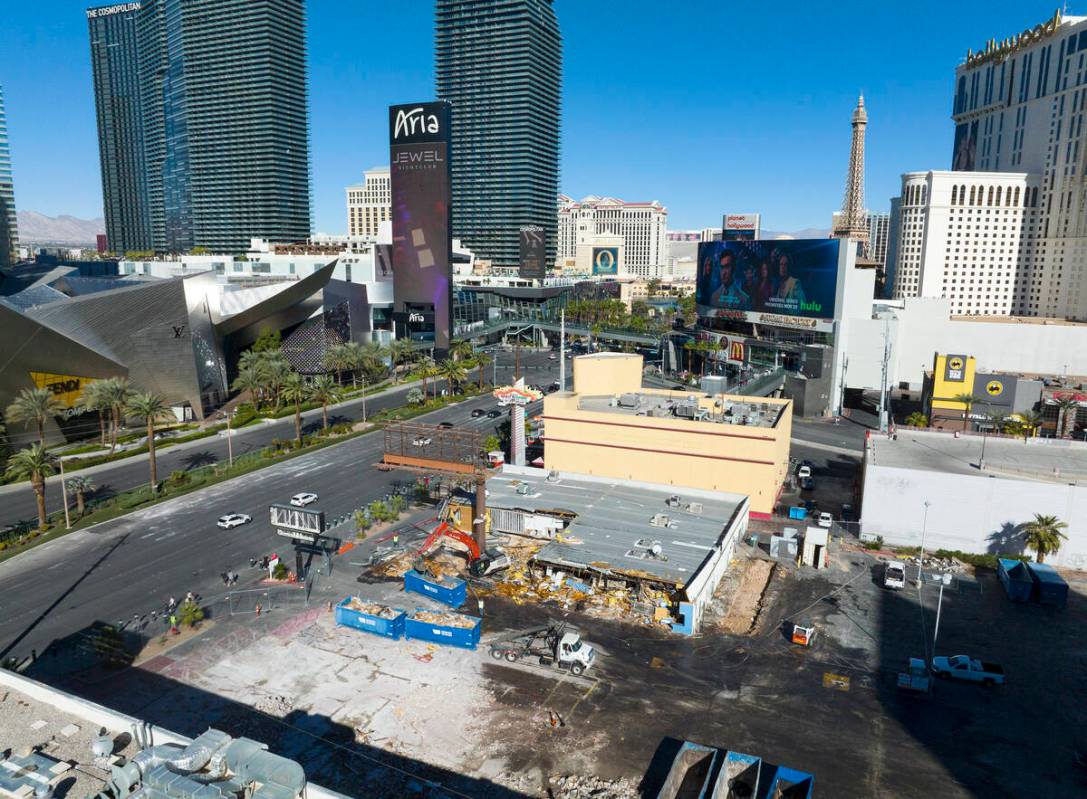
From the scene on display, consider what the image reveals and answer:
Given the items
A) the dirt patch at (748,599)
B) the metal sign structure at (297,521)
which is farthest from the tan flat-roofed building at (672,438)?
the metal sign structure at (297,521)

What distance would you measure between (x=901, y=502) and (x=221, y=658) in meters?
38.5

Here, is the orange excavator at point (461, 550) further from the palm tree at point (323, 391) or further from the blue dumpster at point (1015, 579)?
the palm tree at point (323, 391)

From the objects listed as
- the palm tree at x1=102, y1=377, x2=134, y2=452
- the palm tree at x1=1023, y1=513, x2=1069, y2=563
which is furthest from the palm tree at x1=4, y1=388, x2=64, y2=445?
the palm tree at x1=1023, y1=513, x2=1069, y2=563

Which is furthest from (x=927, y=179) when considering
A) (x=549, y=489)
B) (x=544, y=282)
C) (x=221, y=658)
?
(x=221, y=658)

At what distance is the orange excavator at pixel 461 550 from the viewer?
3844 cm

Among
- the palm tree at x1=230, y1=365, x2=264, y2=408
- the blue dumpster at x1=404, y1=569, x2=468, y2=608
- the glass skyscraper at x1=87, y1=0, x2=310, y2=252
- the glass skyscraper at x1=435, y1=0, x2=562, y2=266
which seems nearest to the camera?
the blue dumpster at x1=404, y1=569, x2=468, y2=608

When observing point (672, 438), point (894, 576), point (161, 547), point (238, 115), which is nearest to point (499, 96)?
point (238, 115)

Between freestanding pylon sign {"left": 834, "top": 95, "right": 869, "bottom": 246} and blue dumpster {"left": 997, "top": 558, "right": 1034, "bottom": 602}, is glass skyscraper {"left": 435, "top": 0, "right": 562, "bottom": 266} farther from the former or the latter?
blue dumpster {"left": 997, "top": 558, "right": 1034, "bottom": 602}

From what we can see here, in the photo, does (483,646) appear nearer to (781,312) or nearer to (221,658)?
(221,658)

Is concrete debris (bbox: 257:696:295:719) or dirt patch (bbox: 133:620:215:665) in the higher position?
concrete debris (bbox: 257:696:295:719)

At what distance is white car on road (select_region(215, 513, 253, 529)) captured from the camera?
45.3 metres

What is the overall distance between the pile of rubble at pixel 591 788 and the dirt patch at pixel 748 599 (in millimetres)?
11918

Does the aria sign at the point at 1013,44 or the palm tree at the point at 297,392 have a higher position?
the aria sign at the point at 1013,44

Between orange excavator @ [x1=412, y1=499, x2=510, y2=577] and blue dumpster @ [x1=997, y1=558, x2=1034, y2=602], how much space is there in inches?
1030
